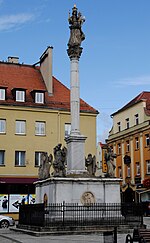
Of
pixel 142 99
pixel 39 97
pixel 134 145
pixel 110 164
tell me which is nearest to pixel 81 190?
pixel 110 164

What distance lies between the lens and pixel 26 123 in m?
39.1

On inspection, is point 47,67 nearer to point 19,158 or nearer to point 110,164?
point 19,158

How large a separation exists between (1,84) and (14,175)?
9033 millimetres

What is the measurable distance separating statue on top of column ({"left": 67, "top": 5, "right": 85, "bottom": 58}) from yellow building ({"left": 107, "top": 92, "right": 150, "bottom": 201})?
2414 cm

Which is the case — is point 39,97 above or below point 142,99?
below

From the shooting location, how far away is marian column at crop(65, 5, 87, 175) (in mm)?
22500

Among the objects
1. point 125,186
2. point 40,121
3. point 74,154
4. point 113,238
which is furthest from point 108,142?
point 113,238

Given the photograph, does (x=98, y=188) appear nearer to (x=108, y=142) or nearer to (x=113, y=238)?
(x=113, y=238)

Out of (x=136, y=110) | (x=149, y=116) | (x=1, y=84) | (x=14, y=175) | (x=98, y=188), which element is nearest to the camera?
(x=98, y=188)

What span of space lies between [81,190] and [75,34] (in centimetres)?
887

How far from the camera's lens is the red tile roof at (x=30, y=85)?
133 feet

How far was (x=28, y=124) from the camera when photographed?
39094mm

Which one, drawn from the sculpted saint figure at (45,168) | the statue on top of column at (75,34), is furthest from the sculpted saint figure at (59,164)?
the statue on top of column at (75,34)

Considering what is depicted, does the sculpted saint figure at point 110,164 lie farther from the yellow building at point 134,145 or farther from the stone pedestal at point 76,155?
the yellow building at point 134,145
